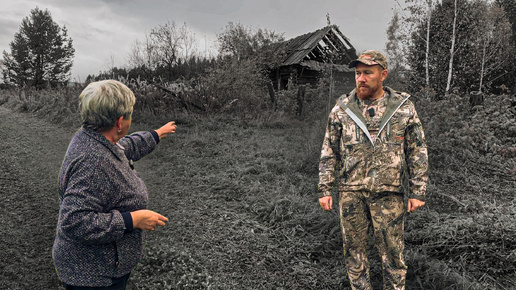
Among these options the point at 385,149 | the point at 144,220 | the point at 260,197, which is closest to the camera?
the point at 144,220

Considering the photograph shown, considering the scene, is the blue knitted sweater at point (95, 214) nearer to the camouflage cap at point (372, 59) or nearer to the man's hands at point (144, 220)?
the man's hands at point (144, 220)

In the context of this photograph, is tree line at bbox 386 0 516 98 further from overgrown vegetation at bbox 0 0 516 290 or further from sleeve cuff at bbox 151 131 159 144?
sleeve cuff at bbox 151 131 159 144

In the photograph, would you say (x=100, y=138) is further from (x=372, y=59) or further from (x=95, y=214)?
(x=372, y=59)

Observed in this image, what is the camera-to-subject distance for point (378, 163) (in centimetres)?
261

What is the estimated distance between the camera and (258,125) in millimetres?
9969

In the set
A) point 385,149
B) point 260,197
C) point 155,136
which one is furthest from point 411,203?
point 260,197

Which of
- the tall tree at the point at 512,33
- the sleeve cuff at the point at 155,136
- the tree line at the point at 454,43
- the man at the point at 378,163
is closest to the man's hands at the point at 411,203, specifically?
the man at the point at 378,163

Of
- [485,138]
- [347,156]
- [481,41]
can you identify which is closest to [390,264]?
[347,156]

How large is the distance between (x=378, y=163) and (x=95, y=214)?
1.86m

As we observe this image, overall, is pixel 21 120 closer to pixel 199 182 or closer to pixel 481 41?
pixel 199 182

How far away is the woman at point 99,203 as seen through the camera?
1669 mm

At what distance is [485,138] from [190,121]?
6844 millimetres

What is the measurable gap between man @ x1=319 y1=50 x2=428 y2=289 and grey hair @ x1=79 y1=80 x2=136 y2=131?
5.35 feet

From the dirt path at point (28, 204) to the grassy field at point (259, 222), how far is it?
16 mm
